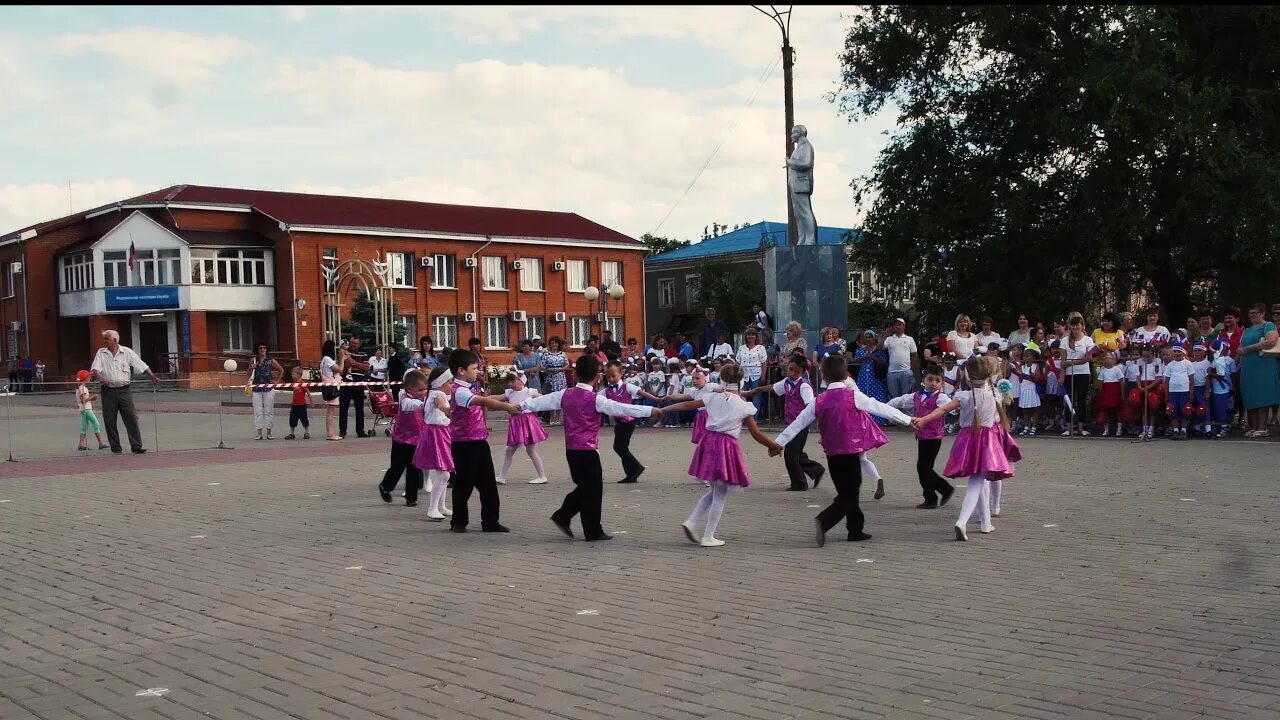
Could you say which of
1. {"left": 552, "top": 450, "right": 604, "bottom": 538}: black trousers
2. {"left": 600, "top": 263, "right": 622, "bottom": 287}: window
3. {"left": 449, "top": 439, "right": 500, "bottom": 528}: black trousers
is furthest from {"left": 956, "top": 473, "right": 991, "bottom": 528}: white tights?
{"left": 600, "top": 263, "right": 622, "bottom": 287}: window

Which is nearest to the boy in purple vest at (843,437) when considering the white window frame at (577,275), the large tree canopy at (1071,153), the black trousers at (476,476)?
the black trousers at (476,476)

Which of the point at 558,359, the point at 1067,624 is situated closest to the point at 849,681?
the point at 1067,624

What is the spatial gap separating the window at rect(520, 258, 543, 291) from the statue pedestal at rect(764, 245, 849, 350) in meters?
42.6

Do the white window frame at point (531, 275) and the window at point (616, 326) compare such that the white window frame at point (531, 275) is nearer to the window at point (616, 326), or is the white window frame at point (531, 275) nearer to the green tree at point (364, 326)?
the window at point (616, 326)

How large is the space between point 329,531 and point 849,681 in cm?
662

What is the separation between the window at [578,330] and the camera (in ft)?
224

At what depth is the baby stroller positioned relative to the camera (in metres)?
22.4

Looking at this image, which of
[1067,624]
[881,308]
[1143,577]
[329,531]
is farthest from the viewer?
[881,308]

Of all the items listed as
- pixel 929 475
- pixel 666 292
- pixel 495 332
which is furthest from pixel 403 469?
pixel 666 292

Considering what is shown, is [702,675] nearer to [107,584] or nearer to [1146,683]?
[1146,683]

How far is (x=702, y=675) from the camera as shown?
5.93 meters

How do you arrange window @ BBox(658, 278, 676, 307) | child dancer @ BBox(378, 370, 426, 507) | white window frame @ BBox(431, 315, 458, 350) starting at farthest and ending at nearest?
A: window @ BBox(658, 278, 676, 307), white window frame @ BBox(431, 315, 458, 350), child dancer @ BBox(378, 370, 426, 507)

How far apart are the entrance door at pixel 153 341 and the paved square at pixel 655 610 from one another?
47609 millimetres

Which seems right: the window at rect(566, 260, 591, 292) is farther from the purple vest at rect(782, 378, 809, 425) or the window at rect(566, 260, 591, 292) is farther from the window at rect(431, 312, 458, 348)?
the purple vest at rect(782, 378, 809, 425)
